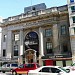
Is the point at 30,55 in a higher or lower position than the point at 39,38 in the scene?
lower

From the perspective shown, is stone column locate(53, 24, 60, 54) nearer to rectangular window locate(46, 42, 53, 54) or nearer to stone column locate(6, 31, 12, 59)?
rectangular window locate(46, 42, 53, 54)

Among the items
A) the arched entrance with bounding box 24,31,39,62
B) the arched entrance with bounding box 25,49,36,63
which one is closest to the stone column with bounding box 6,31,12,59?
the arched entrance with bounding box 24,31,39,62

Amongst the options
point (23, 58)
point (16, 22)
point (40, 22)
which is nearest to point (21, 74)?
point (23, 58)

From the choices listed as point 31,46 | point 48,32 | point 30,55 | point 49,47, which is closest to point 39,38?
point 48,32

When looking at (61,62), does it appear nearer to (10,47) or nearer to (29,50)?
(29,50)

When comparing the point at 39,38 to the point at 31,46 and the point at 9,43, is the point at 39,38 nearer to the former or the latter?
the point at 31,46

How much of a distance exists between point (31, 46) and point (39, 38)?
8.14 feet

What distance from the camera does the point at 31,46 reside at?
111ft

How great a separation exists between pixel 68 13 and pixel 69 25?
2.38 meters

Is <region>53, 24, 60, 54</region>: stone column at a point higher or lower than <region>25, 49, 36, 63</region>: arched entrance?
higher

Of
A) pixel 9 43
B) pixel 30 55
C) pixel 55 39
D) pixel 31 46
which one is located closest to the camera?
pixel 55 39

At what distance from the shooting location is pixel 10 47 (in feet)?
119

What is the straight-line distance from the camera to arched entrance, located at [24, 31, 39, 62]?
33.0m

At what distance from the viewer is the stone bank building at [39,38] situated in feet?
101
